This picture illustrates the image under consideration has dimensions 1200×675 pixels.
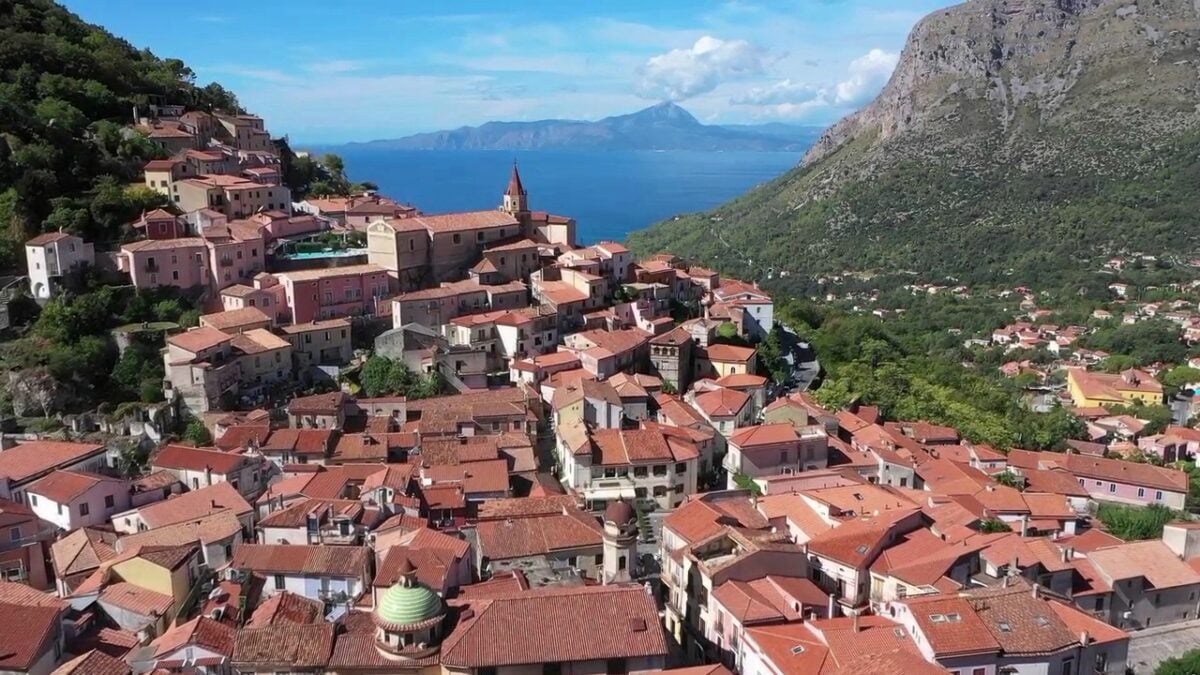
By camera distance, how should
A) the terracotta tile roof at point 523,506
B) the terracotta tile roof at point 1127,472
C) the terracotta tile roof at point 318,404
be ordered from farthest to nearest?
the terracotta tile roof at point 1127,472
the terracotta tile roof at point 318,404
the terracotta tile roof at point 523,506

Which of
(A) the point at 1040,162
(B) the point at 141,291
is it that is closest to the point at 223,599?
(B) the point at 141,291

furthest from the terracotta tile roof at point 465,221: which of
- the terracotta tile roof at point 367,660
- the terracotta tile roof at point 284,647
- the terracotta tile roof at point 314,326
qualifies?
the terracotta tile roof at point 367,660

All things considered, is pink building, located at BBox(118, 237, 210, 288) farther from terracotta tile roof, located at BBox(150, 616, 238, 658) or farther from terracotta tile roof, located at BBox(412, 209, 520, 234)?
terracotta tile roof, located at BBox(150, 616, 238, 658)

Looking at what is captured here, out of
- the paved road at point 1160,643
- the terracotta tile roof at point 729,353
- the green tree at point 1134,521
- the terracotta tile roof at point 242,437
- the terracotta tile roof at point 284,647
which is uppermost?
the terracotta tile roof at point 729,353

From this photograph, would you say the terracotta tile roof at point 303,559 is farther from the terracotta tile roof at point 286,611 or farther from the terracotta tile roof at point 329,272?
the terracotta tile roof at point 329,272

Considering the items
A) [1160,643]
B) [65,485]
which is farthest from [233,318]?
[1160,643]

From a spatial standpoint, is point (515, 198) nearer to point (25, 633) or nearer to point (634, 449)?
point (634, 449)
